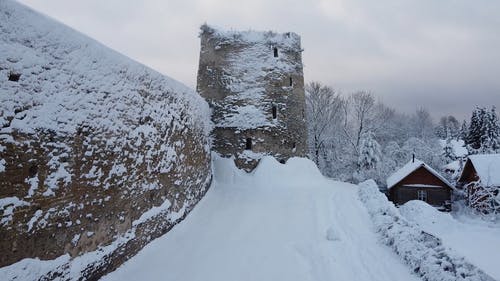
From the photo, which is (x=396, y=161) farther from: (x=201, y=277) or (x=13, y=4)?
(x=13, y=4)

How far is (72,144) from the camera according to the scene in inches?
216

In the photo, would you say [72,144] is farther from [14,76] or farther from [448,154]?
[448,154]

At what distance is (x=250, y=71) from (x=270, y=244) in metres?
10.6

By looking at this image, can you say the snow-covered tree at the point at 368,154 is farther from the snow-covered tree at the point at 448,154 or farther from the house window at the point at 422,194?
the snow-covered tree at the point at 448,154

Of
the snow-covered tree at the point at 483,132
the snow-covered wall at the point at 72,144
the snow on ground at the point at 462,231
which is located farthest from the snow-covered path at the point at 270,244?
the snow-covered tree at the point at 483,132

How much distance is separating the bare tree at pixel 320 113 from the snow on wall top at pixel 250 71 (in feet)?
38.2

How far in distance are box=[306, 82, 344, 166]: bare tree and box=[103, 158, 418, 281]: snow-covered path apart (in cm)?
1551

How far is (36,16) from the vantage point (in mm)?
5031

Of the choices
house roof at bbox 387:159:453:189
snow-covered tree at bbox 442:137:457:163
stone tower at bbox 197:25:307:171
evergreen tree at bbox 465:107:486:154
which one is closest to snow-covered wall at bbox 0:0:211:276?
stone tower at bbox 197:25:307:171

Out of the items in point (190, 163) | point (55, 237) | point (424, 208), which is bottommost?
point (424, 208)

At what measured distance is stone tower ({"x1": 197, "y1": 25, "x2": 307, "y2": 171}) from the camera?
53.9ft

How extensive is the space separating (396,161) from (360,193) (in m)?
20.1

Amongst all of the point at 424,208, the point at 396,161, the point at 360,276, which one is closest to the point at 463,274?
the point at 360,276

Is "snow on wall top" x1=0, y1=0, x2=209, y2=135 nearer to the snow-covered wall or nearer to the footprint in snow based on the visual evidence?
the snow-covered wall
